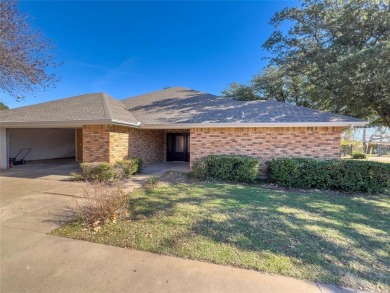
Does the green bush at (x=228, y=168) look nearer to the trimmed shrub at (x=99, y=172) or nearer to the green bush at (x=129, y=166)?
the green bush at (x=129, y=166)

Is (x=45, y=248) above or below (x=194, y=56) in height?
→ below

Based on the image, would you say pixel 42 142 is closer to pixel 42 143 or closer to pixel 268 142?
pixel 42 143

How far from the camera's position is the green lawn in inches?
112

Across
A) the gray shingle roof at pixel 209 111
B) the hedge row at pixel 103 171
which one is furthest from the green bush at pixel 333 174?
the hedge row at pixel 103 171

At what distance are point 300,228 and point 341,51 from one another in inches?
463

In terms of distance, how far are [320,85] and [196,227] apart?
1338 cm

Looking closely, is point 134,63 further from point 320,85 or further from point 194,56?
point 320,85

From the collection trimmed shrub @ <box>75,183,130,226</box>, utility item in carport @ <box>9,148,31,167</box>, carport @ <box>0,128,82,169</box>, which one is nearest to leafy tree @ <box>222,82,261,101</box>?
carport @ <box>0,128,82,169</box>

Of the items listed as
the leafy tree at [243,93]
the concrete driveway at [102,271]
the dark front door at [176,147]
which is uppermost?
the leafy tree at [243,93]

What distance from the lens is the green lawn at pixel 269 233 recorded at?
2844 millimetres

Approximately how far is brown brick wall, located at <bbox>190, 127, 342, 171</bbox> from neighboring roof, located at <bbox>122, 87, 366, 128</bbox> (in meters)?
0.48

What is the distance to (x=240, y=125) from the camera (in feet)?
29.5

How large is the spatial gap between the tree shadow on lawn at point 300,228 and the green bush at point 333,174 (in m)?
0.97

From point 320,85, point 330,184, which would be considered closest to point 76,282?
point 330,184
